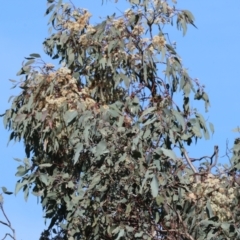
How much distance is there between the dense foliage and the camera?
6.21 metres

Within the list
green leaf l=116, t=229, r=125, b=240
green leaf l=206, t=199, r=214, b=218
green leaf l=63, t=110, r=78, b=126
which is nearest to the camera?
green leaf l=206, t=199, r=214, b=218

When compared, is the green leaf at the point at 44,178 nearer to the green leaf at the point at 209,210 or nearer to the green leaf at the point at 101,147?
the green leaf at the point at 101,147

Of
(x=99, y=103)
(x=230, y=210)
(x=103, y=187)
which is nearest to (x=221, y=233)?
(x=230, y=210)

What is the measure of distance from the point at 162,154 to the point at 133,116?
3.00 feet

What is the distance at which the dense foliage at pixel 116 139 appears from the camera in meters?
6.21

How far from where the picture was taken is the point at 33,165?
6945mm

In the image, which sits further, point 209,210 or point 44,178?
point 44,178

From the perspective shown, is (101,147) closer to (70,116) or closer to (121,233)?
(70,116)

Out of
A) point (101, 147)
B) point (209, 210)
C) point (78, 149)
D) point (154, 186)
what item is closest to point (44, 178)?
point (78, 149)

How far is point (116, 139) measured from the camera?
6270 mm

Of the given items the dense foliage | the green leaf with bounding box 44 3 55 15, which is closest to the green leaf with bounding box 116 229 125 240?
the dense foliage

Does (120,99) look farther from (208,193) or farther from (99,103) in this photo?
(208,193)

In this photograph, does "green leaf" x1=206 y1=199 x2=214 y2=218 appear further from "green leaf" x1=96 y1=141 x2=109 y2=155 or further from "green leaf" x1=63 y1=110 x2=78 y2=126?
"green leaf" x1=63 y1=110 x2=78 y2=126

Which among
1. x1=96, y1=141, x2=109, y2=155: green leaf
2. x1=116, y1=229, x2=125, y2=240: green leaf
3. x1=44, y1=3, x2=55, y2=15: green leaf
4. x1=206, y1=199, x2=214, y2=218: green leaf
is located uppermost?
x1=44, y1=3, x2=55, y2=15: green leaf
